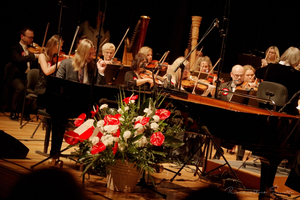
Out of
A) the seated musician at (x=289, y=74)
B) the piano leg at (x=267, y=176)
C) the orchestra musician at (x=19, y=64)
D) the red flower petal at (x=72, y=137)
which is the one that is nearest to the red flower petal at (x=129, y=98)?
the red flower petal at (x=72, y=137)

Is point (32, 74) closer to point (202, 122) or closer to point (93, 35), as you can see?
point (93, 35)

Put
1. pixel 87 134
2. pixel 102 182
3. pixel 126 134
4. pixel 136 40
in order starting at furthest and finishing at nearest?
pixel 136 40, pixel 102 182, pixel 87 134, pixel 126 134

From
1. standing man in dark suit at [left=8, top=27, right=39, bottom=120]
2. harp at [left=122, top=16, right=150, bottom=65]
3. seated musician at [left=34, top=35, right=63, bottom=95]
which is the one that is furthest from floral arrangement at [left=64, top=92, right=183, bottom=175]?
harp at [left=122, top=16, right=150, bottom=65]

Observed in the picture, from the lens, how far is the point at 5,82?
616 cm

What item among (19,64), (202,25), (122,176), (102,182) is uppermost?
(202,25)

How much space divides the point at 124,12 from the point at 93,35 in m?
1.08

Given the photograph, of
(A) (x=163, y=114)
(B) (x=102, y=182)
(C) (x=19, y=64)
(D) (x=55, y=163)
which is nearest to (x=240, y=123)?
(A) (x=163, y=114)

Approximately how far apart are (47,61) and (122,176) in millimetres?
2548

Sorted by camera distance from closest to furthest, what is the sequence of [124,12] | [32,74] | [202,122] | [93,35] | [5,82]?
[202,122] < [32,74] < [5,82] < [93,35] < [124,12]

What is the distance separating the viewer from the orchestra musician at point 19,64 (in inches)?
231

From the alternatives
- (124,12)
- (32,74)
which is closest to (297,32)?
(124,12)

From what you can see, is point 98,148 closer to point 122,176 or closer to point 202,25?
point 122,176

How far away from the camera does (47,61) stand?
4.86 meters

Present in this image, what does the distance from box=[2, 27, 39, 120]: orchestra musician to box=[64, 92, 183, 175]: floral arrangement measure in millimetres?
3375
